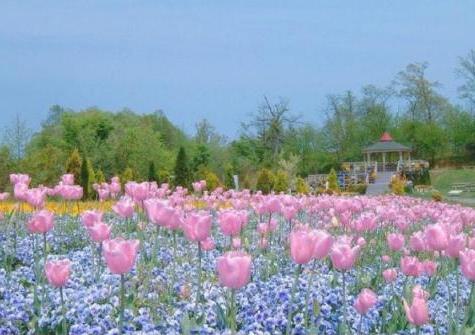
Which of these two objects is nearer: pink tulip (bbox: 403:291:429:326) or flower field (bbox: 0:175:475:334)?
pink tulip (bbox: 403:291:429:326)

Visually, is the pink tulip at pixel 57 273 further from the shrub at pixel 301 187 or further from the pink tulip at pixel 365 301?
the shrub at pixel 301 187

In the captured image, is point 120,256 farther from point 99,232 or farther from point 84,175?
point 84,175

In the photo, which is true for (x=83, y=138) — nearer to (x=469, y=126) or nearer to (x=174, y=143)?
(x=174, y=143)

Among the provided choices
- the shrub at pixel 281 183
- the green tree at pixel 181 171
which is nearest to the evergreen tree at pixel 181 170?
the green tree at pixel 181 171

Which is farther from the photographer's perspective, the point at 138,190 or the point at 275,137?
the point at 275,137

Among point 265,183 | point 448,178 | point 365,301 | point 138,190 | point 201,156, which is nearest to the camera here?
point 365,301

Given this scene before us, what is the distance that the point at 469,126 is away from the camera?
58.2 metres

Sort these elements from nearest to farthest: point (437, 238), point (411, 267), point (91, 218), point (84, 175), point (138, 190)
Result: point (437, 238)
point (411, 267)
point (91, 218)
point (138, 190)
point (84, 175)

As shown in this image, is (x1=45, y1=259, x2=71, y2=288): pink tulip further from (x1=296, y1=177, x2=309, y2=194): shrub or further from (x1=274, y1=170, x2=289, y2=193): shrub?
(x1=296, y1=177, x2=309, y2=194): shrub

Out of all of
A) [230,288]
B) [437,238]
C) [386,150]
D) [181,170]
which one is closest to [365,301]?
[230,288]

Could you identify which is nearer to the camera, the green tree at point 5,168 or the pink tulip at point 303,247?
the pink tulip at point 303,247

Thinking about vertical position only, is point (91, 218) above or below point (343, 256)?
above

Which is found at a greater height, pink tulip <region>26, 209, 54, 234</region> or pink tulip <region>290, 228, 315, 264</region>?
pink tulip <region>26, 209, 54, 234</region>

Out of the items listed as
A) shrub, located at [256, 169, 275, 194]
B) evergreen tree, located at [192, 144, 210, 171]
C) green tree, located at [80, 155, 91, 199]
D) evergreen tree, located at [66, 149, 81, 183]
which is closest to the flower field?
green tree, located at [80, 155, 91, 199]
